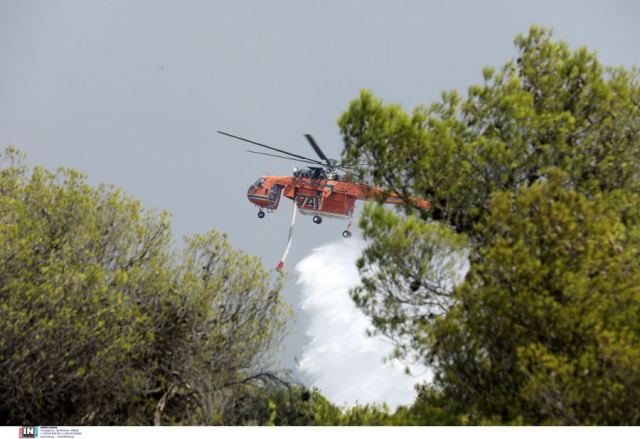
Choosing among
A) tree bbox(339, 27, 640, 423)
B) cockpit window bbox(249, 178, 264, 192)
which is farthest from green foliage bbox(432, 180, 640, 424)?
cockpit window bbox(249, 178, 264, 192)

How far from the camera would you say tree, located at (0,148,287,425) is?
21.9m

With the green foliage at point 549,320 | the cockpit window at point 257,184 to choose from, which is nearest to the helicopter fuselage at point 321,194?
the cockpit window at point 257,184

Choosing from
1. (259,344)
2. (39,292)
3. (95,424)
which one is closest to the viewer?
(39,292)

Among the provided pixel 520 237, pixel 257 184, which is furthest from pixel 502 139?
pixel 257 184

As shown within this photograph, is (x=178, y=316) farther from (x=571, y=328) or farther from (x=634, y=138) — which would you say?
(x=634, y=138)

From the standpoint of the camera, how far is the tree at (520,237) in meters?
17.7

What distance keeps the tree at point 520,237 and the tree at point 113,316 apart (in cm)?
498

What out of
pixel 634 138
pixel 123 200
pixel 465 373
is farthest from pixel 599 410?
pixel 123 200

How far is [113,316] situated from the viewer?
23.0 meters

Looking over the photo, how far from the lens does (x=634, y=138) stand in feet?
80.0

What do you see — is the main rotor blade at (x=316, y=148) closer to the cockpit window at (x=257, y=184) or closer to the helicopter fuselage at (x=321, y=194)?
the helicopter fuselage at (x=321, y=194)

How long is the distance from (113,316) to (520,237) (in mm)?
12514

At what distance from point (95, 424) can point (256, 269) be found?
24.0ft

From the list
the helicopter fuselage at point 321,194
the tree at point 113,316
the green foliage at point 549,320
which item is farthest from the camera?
the helicopter fuselage at point 321,194
